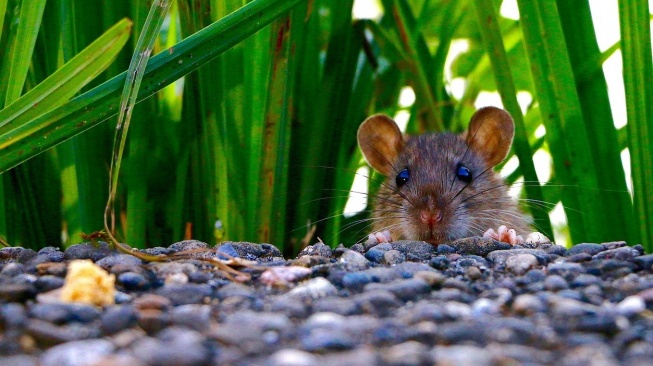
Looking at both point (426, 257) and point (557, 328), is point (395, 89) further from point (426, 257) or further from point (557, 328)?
point (557, 328)

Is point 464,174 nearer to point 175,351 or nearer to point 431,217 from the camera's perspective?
point 431,217

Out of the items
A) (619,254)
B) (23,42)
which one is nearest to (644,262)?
(619,254)

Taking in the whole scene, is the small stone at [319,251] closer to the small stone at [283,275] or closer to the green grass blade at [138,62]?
the small stone at [283,275]

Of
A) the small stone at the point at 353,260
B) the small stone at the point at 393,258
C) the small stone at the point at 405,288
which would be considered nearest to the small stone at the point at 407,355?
the small stone at the point at 405,288

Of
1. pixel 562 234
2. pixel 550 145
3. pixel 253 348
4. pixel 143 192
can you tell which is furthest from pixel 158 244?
pixel 562 234

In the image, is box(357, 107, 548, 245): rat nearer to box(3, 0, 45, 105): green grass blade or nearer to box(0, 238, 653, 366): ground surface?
box(0, 238, 653, 366): ground surface
